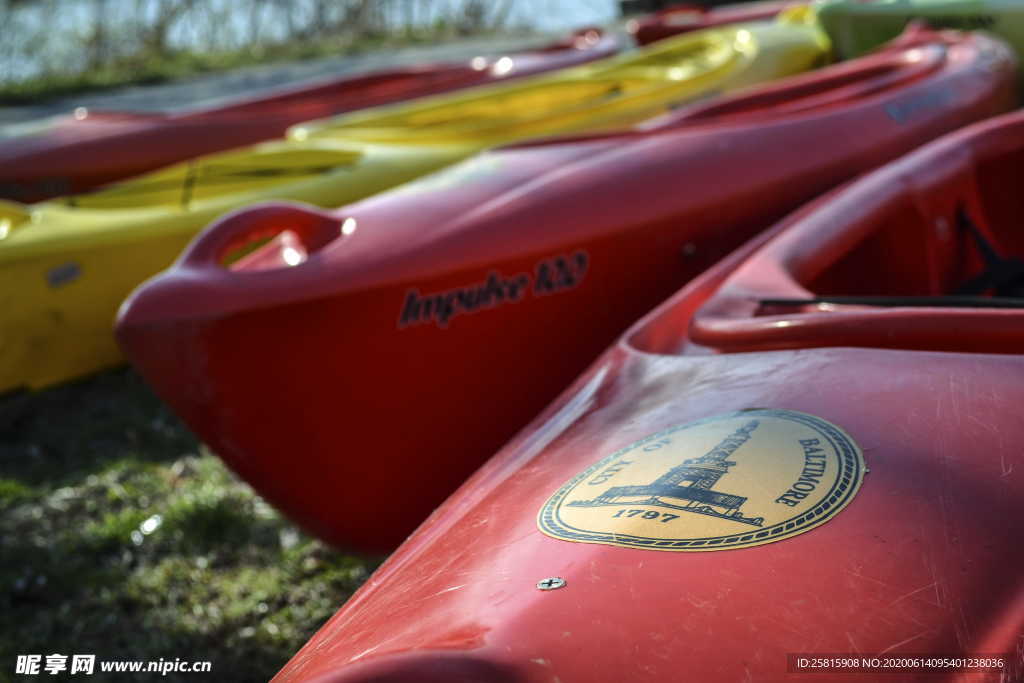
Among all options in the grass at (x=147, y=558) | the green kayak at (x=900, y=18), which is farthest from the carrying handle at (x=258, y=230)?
the green kayak at (x=900, y=18)

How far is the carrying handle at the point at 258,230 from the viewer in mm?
2121

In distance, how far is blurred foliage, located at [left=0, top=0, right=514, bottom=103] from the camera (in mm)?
9016

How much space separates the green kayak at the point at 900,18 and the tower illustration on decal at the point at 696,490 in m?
3.65

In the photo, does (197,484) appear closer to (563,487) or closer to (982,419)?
(563,487)

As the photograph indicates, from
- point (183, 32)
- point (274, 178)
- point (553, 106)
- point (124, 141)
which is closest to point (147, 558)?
point (274, 178)

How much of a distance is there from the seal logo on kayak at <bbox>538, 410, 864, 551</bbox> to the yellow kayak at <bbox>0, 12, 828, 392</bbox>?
2182 millimetres

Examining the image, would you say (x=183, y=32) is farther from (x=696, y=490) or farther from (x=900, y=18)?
(x=696, y=490)

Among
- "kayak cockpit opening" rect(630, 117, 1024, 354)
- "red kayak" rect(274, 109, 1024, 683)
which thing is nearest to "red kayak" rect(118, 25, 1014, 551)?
"kayak cockpit opening" rect(630, 117, 1024, 354)

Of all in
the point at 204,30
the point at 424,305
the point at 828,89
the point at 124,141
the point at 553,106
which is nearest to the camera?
the point at 424,305

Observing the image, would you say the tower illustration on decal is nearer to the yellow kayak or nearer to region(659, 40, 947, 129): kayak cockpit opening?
region(659, 40, 947, 129): kayak cockpit opening

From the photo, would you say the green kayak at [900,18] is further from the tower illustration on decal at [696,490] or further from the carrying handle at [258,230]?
the tower illustration on decal at [696,490]

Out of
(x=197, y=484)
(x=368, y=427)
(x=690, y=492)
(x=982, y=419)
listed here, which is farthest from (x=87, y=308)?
(x=982, y=419)

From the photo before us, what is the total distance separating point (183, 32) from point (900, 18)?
7560mm

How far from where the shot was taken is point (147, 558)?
7.72 feet
